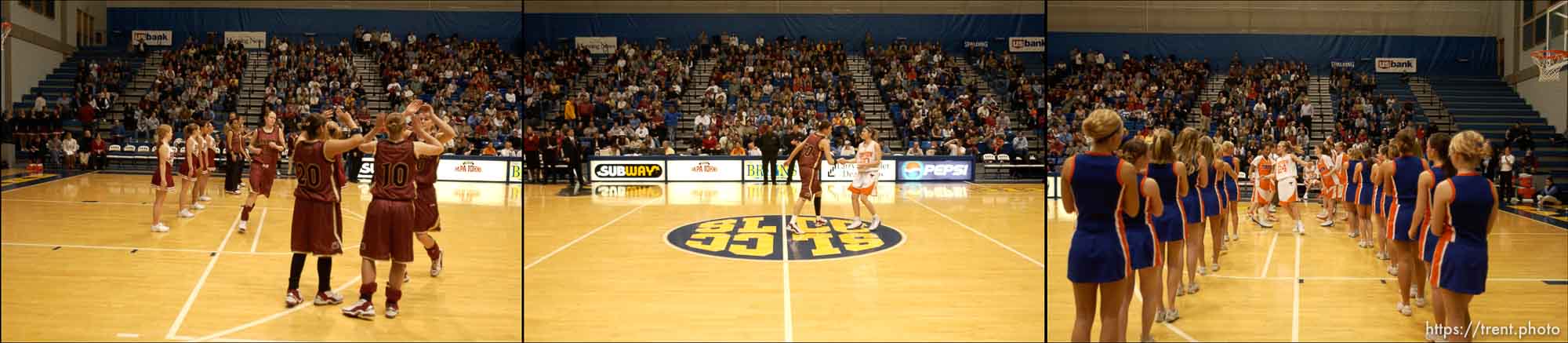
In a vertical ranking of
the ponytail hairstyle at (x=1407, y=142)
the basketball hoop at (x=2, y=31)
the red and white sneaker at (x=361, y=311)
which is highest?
the basketball hoop at (x=2, y=31)

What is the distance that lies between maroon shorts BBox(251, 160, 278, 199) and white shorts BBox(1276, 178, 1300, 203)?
12717mm

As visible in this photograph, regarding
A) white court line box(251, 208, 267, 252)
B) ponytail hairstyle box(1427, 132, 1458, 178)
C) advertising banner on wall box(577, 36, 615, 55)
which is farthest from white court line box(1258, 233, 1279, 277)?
advertising banner on wall box(577, 36, 615, 55)

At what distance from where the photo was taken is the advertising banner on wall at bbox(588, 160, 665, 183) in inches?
791

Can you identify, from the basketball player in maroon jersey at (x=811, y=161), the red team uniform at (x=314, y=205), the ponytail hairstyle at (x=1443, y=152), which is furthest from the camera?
the basketball player in maroon jersey at (x=811, y=161)

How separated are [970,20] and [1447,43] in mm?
13556

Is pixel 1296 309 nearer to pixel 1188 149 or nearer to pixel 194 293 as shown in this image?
pixel 1188 149

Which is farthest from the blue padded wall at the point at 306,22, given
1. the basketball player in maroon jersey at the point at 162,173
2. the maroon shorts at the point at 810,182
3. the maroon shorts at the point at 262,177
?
the maroon shorts at the point at 810,182

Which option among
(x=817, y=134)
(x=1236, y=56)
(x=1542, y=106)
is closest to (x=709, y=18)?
(x=1236, y=56)

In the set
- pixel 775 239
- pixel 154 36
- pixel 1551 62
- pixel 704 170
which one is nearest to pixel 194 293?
pixel 775 239

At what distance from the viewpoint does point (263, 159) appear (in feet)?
35.4

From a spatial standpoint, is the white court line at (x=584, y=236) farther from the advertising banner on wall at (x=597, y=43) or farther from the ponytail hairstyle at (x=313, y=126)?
the advertising banner on wall at (x=597, y=43)

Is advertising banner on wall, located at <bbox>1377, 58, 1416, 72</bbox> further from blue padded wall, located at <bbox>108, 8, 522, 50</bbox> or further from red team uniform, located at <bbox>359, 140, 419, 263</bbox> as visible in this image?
red team uniform, located at <bbox>359, 140, 419, 263</bbox>

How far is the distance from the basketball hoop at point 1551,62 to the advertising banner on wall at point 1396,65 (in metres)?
10.0

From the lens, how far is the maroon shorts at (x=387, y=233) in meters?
6.02
